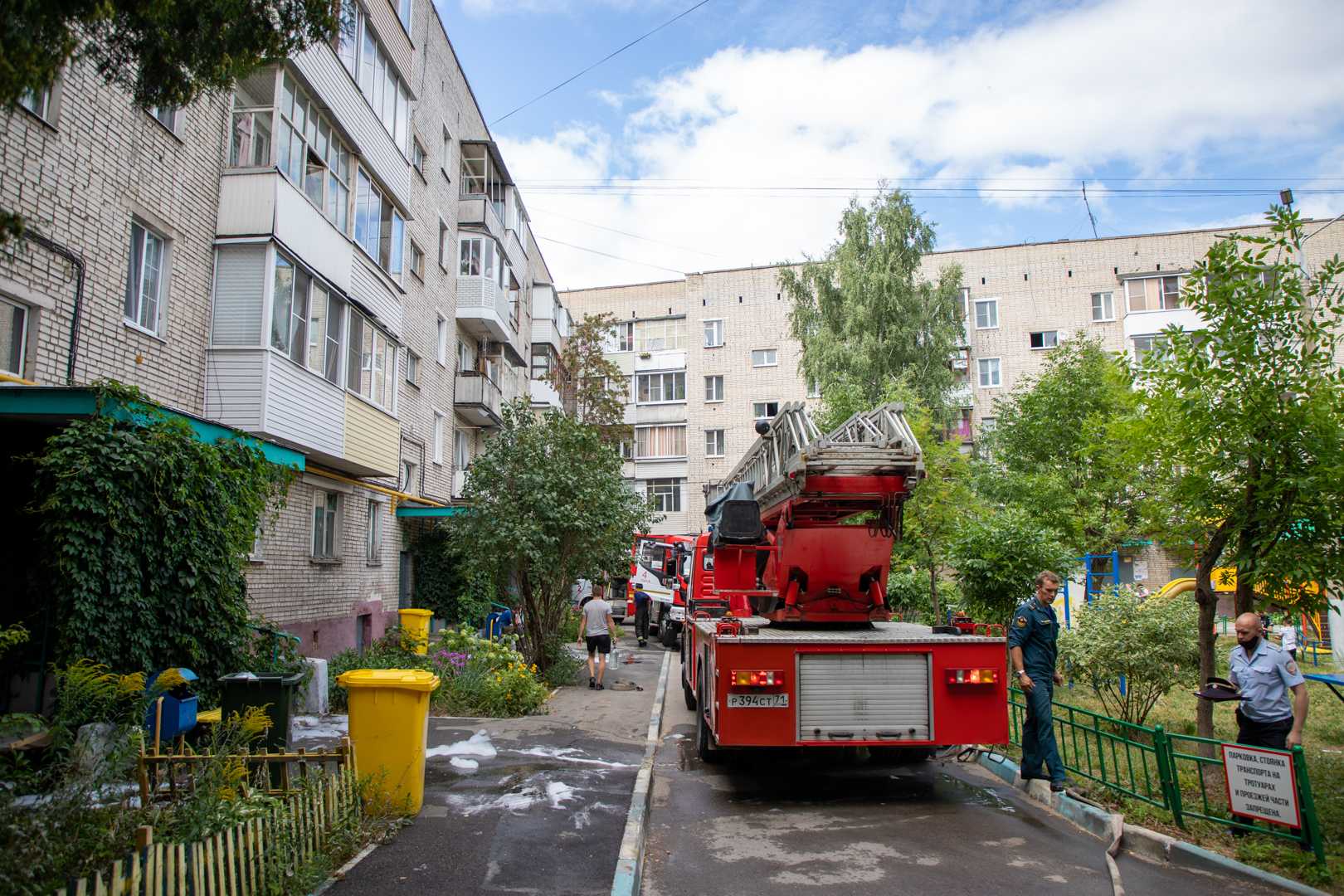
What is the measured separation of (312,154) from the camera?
1350cm

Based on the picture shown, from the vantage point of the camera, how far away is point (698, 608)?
1034 cm

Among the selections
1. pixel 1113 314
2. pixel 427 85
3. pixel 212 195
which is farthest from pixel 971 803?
pixel 1113 314

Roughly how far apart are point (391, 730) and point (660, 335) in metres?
39.1

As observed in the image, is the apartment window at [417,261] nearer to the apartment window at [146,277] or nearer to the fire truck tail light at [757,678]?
the apartment window at [146,277]

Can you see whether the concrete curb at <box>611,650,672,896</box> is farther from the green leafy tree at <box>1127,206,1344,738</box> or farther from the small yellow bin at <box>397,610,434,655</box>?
the small yellow bin at <box>397,610,434,655</box>

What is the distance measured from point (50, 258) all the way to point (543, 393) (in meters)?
25.4

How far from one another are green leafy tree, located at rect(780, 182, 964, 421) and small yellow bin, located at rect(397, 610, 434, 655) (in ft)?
49.5

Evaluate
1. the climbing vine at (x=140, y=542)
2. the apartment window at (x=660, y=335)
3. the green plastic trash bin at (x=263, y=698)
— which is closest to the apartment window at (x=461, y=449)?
the climbing vine at (x=140, y=542)

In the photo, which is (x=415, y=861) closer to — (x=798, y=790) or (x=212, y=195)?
(x=798, y=790)

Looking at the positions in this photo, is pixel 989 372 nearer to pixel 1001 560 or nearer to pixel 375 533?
pixel 1001 560

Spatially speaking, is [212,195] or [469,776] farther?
[212,195]

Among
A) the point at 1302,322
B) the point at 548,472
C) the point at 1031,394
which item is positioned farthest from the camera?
the point at 1031,394

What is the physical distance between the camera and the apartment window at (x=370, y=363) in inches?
583

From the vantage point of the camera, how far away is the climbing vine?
23.1ft
